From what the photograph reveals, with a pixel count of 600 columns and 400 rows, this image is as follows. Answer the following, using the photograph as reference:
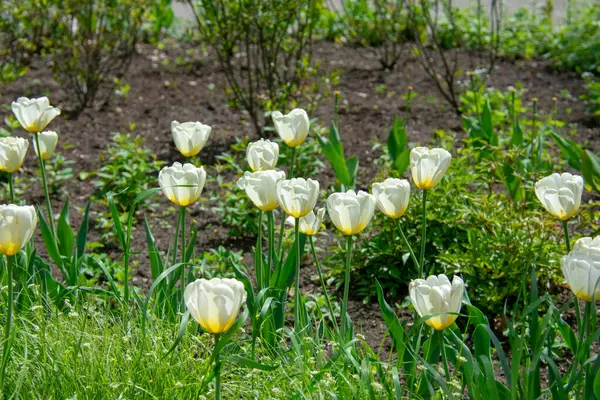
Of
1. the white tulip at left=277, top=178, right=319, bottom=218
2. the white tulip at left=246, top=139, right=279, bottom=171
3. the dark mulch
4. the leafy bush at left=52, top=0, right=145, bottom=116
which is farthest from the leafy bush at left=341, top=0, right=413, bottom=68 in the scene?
the white tulip at left=277, top=178, right=319, bottom=218

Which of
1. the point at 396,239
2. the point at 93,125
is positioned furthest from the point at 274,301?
the point at 93,125

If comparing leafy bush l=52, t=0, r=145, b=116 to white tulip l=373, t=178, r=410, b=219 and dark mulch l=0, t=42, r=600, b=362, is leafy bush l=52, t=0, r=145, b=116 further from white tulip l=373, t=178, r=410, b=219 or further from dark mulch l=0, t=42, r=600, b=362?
white tulip l=373, t=178, r=410, b=219

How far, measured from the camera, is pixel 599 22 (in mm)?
7332

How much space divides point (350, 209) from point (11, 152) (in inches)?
49.3

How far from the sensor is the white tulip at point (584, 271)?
7.39 feet

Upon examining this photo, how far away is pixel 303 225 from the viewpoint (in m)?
2.82

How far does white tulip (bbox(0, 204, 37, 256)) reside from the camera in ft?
7.70

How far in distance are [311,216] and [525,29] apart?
578 centimetres

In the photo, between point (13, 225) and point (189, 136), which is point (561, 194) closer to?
point (189, 136)

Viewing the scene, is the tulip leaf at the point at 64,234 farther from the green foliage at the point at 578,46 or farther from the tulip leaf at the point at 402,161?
the green foliage at the point at 578,46

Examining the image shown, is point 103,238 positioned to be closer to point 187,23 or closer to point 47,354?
point 47,354

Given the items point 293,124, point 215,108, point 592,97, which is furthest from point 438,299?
point 592,97

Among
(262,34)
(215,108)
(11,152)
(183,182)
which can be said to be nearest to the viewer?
(183,182)

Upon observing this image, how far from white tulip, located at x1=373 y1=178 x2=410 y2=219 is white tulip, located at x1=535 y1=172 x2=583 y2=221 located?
1.30 ft
